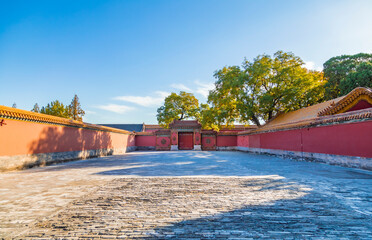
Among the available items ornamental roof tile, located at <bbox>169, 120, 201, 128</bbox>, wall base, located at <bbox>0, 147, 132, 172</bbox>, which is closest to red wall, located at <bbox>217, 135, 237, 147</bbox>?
ornamental roof tile, located at <bbox>169, 120, 201, 128</bbox>

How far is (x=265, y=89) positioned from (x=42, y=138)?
708 inches

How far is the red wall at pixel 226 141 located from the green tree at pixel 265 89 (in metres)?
7.23

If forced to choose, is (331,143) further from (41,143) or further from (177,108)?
(177,108)

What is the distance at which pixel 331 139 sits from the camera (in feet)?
33.1

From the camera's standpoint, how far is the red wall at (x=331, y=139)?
8.30 m

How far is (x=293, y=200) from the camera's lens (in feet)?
12.9

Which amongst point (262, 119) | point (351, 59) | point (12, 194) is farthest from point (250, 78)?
point (12, 194)

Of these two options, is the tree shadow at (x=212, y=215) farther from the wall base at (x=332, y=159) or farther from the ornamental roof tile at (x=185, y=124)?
the ornamental roof tile at (x=185, y=124)

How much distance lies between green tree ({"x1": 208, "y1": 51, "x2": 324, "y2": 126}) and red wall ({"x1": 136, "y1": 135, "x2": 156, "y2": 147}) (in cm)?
1205

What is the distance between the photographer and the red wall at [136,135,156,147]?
2823cm

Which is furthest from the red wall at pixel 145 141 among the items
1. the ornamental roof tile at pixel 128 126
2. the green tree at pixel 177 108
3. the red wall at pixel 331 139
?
the red wall at pixel 331 139

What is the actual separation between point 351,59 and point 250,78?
13.0 m

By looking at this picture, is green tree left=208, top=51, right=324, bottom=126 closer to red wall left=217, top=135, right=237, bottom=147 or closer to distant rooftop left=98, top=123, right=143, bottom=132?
red wall left=217, top=135, right=237, bottom=147

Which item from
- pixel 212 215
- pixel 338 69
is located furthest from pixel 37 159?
pixel 338 69
